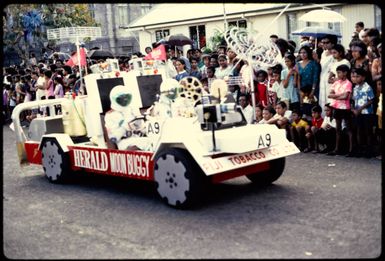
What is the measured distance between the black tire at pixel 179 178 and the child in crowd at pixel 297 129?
3.32 m

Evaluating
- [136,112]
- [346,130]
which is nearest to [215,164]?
[136,112]

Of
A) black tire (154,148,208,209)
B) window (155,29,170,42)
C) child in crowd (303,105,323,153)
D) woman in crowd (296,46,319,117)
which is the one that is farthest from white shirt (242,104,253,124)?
window (155,29,170,42)

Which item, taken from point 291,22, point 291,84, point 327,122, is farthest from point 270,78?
point 291,22

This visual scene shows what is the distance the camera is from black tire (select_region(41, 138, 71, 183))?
703cm

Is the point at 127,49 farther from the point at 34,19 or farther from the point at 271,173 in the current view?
the point at 271,173

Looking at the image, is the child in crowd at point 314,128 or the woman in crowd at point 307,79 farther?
the woman in crowd at point 307,79

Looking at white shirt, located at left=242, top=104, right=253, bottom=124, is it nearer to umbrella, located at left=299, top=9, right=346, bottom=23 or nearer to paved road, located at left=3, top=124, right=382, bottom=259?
paved road, located at left=3, top=124, right=382, bottom=259

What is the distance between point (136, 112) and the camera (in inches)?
277

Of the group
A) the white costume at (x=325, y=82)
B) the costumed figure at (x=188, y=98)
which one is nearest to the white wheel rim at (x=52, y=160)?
the costumed figure at (x=188, y=98)

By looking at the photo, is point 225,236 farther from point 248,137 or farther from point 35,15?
point 35,15

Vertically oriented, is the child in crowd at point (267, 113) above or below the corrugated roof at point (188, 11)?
below

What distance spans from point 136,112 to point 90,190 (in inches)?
49.2

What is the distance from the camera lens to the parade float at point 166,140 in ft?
18.0

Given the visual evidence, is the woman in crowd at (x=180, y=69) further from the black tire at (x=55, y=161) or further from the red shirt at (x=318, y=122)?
the black tire at (x=55, y=161)
